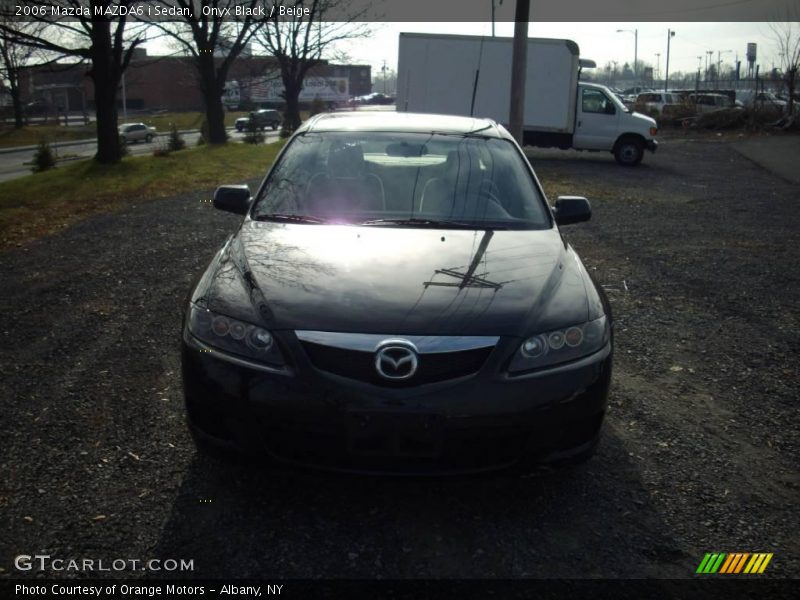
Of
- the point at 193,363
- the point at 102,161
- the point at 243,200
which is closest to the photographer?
the point at 193,363

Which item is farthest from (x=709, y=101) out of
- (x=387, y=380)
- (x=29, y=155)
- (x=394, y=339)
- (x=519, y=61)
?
(x=387, y=380)

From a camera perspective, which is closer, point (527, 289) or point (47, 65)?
point (527, 289)

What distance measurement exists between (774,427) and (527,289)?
175 centimetres

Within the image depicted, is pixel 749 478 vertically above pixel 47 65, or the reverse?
pixel 47 65

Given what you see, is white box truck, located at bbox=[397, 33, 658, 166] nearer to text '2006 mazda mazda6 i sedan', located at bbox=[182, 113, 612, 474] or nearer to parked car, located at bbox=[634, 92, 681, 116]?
text '2006 mazda mazda6 i sedan', located at bbox=[182, 113, 612, 474]

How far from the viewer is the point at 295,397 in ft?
9.69

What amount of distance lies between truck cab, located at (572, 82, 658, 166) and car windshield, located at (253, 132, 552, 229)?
19095 millimetres

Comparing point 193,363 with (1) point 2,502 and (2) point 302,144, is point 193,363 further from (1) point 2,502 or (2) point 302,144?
(2) point 302,144

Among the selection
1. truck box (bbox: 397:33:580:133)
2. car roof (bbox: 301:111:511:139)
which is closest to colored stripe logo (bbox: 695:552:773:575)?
car roof (bbox: 301:111:511:139)

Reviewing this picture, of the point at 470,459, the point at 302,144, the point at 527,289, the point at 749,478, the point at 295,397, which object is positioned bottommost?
the point at 749,478

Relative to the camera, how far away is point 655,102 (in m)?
48.5

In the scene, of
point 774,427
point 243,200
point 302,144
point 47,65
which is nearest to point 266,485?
point 243,200

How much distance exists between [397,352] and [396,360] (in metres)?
0.03

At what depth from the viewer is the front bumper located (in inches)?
115
